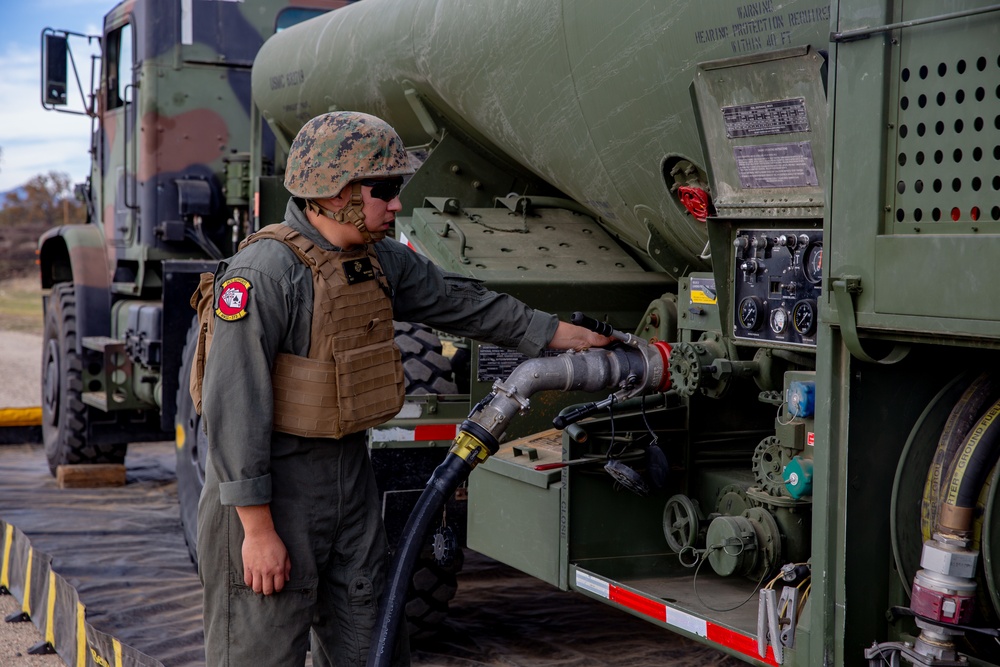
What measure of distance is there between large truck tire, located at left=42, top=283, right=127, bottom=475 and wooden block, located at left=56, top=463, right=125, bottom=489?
47 millimetres

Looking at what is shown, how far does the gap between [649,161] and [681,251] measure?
414mm

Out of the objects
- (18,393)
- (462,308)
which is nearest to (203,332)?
(462,308)

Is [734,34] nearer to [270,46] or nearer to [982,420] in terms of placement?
[982,420]

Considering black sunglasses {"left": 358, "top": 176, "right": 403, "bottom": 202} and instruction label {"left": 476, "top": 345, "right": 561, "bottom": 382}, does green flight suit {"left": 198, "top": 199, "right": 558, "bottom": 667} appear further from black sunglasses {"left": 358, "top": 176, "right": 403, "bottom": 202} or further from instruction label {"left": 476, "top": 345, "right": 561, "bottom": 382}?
instruction label {"left": 476, "top": 345, "right": 561, "bottom": 382}

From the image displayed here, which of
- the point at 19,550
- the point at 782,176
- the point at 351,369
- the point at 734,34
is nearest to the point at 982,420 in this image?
the point at 782,176

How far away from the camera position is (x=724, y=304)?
3.24 meters

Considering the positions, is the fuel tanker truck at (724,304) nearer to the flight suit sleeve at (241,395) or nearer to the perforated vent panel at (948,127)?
the perforated vent panel at (948,127)

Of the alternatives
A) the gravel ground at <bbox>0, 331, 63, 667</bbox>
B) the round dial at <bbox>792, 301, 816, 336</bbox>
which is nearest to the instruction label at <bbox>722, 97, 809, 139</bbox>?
the round dial at <bbox>792, 301, 816, 336</bbox>

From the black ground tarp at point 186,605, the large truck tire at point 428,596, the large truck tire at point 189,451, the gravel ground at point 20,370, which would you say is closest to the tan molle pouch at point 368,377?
the large truck tire at point 428,596

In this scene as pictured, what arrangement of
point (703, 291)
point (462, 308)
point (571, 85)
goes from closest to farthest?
point (462, 308) < point (703, 291) < point (571, 85)

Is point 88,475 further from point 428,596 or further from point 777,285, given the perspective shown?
point 777,285

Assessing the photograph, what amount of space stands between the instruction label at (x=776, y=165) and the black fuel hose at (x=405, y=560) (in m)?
1.04

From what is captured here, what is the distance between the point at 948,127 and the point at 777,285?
87 cm

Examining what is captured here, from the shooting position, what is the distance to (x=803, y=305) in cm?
293
